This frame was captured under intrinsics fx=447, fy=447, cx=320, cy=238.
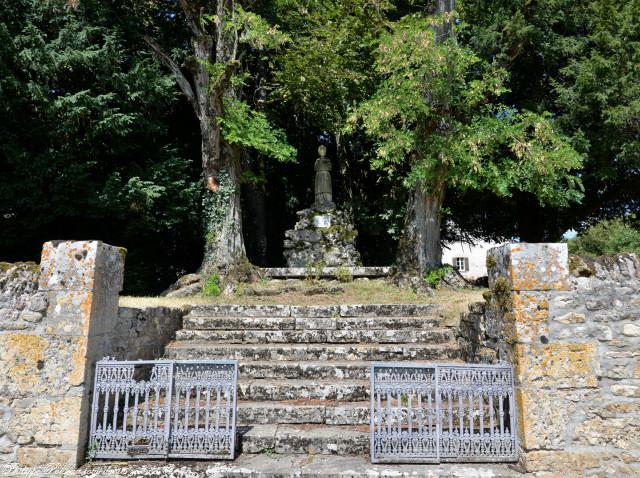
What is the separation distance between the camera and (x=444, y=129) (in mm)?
10773

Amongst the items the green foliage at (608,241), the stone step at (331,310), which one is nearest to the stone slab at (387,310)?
the stone step at (331,310)

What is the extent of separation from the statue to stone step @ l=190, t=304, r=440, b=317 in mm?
5895

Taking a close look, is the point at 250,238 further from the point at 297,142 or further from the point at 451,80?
the point at 451,80

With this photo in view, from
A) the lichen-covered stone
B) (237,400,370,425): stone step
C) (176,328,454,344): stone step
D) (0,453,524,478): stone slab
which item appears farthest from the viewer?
the lichen-covered stone

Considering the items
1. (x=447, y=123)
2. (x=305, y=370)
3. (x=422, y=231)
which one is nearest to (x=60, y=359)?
(x=305, y=370)

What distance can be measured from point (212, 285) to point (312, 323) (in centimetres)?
443

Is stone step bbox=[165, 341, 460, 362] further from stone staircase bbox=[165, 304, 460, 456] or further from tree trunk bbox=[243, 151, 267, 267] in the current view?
tree trunk bbox=[243, 151, 267, 267]

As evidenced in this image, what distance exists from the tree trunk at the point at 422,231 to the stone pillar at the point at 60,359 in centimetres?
773

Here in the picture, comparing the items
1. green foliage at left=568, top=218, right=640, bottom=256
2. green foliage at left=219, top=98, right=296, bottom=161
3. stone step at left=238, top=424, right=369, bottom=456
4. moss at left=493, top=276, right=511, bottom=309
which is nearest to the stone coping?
green foliage at left=219, top=98, right=296, bottom=161

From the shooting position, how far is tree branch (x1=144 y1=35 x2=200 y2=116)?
12773 millimetres

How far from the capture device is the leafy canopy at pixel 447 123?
9.15m

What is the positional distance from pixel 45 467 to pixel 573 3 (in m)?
17.7

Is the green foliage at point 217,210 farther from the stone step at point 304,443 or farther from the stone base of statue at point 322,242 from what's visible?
the stone step at point 304,443

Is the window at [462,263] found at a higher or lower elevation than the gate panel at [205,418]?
higher
